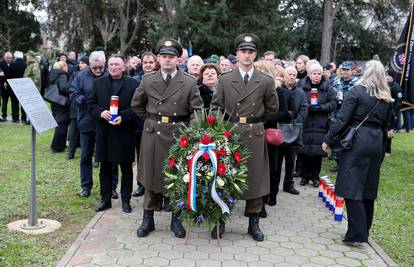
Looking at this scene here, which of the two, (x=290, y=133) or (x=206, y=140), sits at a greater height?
(x=206, y=140)

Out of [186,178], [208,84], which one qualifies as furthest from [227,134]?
[208,84]

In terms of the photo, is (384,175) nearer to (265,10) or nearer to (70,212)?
(70,212)

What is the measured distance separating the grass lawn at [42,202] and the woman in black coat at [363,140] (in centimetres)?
312

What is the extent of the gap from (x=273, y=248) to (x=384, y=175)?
17.6 ft

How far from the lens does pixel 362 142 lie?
Result: 5465mm

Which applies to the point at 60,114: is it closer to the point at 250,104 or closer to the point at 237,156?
the point at 250,104

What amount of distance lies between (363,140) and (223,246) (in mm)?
1896

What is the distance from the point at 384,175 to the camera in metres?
10.2

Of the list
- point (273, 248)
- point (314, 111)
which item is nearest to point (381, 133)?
point (273, 248)

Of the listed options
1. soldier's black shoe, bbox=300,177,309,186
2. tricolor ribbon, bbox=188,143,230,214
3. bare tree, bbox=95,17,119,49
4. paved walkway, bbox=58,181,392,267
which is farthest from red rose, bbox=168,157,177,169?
bare tree, bbox=95,17,119,49

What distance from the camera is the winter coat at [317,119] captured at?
27.6 feet

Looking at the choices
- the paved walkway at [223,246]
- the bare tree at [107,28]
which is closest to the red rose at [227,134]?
the paved walkway at [223,246]

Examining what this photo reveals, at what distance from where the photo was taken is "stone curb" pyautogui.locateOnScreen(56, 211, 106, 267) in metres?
5.00

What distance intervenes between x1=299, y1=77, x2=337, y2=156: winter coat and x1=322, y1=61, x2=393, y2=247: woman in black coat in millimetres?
2761
